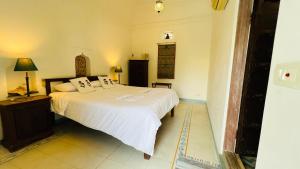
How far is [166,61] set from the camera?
5180 mm

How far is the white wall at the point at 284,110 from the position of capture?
2.00 ft

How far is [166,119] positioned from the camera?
11.2 feet

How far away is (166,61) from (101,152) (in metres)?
3.84

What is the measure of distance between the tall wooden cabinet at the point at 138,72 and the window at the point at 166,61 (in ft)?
1.77

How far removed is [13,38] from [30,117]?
1.35 m

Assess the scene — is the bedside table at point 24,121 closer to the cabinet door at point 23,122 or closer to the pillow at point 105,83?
the cabinet door at point 23,122

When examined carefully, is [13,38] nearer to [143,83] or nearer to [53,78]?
[53,78]

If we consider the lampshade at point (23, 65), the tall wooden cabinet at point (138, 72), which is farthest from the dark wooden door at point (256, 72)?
the tall wooden cabinet at point (138, 72)

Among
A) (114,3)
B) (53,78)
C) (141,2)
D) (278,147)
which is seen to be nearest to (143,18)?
(141,2)

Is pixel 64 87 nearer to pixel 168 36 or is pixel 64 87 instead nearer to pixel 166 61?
pixel 166 61

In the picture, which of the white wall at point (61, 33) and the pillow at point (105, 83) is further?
the pillow at point (105, 83)

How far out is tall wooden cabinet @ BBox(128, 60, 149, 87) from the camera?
17.2ft

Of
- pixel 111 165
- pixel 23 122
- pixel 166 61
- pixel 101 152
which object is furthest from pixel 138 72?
pixel 111 165

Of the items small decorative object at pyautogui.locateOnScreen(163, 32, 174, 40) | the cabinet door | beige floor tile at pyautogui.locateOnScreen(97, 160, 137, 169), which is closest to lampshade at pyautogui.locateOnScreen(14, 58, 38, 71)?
the cabinet door
